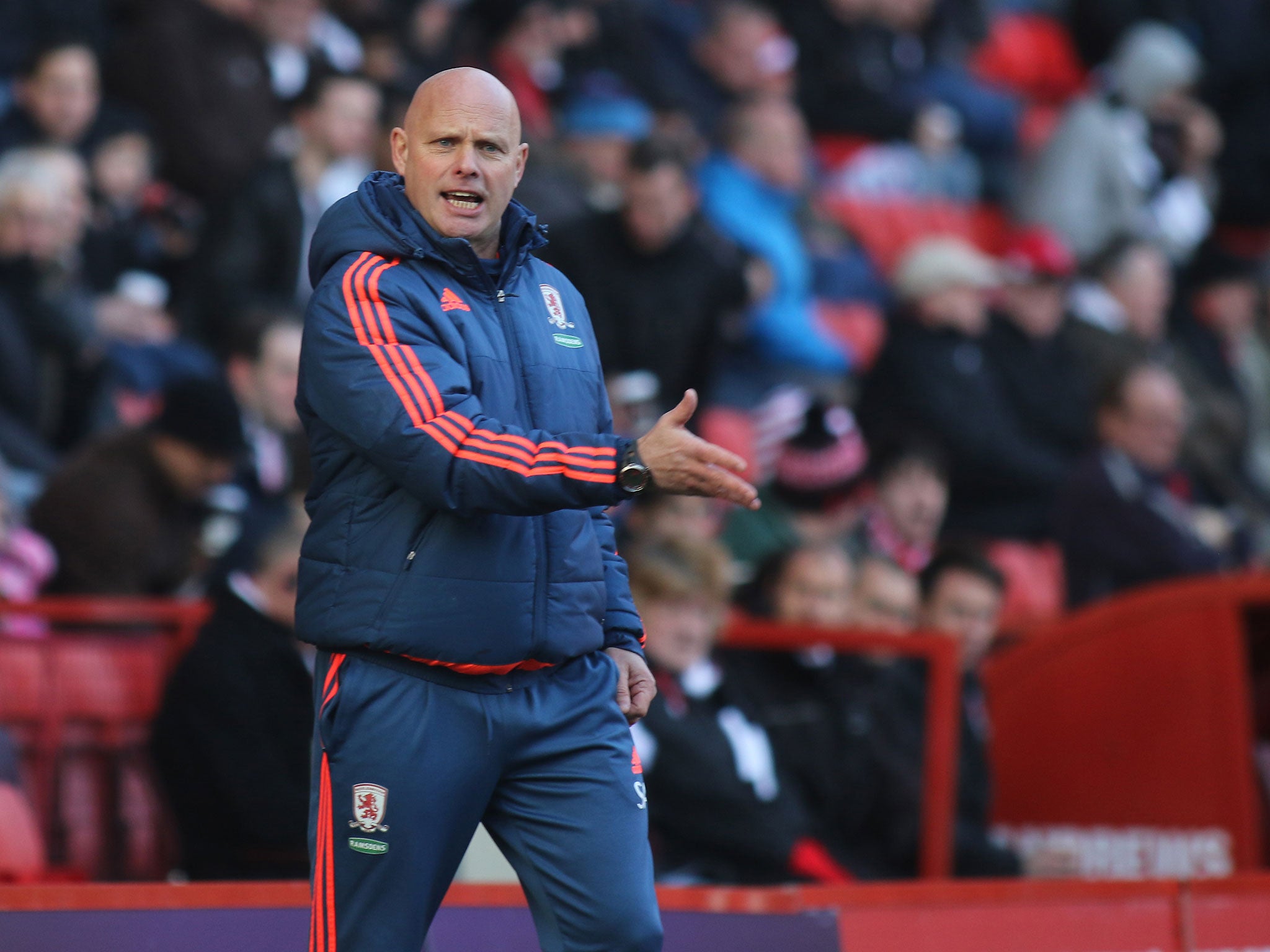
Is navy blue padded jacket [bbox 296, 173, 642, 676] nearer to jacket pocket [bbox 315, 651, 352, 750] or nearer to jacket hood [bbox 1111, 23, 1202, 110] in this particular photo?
jacket pocket [bbox 315, 651, 352, 750]

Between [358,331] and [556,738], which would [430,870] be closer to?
[556,738]

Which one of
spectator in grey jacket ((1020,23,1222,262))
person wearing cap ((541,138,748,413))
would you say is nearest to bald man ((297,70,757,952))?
person wearing cap ((541,138,748,413))

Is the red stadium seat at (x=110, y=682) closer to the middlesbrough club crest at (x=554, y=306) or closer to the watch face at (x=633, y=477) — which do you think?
the middlesbrough club crest at (x=554, y=306)

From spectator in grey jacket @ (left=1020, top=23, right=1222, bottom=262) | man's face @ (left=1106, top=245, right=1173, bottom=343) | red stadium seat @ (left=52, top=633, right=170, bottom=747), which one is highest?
spectator in grey jacket @ (left=1020, top=23, right=1222, bottom=262)

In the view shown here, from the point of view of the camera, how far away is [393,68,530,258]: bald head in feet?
10.5

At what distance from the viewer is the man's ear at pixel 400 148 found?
10.8 feet

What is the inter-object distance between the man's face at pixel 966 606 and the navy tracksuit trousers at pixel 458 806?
3.80 metres

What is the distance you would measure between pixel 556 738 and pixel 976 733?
343 cm

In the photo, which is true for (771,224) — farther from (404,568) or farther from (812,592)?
(404,568)

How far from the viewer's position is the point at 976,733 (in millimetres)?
6336

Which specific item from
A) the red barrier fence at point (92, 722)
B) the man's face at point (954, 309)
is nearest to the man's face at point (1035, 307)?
the man's face at point (954, 309)

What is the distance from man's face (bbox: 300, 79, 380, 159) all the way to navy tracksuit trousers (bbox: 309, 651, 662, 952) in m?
5.60

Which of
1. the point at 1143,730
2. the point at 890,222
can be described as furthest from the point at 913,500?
the point at 890,222

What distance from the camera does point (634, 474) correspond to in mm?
2963
